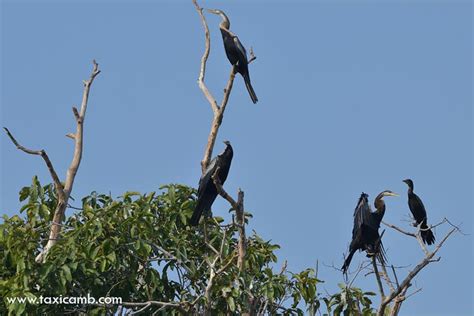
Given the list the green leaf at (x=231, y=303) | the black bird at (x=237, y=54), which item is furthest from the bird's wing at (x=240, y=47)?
the green leaf at (x=231, y=303)

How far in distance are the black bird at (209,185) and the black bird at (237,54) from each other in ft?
4.14

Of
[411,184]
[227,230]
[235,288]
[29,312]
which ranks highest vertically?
[411,184]

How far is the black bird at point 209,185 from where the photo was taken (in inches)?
432

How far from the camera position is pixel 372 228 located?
431 inches

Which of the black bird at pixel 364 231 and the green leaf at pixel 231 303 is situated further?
the black bird at pixel 364 231

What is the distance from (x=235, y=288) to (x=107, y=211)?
1297 mm

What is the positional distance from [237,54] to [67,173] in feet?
6.97

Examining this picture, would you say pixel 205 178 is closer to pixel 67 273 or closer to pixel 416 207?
pixel 67 273

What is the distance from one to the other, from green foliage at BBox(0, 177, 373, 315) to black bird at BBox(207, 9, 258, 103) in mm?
1735

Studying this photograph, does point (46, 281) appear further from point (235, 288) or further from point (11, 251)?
point (235, 288)

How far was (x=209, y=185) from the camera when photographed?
11.0m

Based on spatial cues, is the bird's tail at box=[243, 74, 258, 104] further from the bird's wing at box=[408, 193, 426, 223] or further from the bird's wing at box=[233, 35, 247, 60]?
the bird's wing at box=[408, 193, 426, 223]

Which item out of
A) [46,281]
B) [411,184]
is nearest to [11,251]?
[46,281]

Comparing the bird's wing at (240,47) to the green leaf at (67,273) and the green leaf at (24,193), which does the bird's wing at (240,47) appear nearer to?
the green leaf at (24,193)
